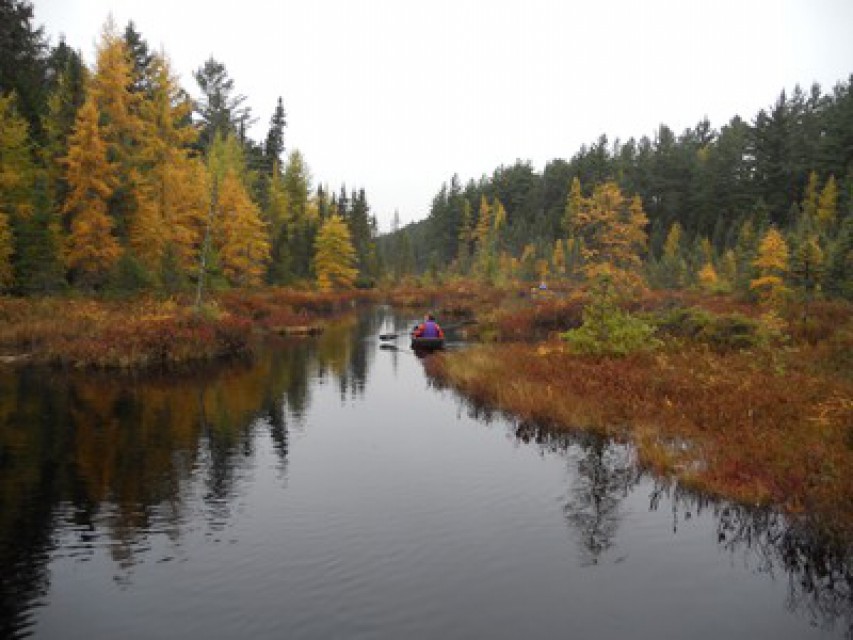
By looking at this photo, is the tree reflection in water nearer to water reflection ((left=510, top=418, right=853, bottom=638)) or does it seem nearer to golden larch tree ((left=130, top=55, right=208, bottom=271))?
water reflection ((left=510, top=418, right=853, bottom=638))

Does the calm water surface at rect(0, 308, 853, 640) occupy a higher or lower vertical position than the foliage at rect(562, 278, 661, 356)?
lower

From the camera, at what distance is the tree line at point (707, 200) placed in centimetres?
6131

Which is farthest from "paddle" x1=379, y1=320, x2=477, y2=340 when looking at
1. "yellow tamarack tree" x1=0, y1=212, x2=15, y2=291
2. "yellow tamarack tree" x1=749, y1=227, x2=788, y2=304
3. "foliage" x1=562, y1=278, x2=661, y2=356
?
"yellow tamarack tree" x1=0, y1=212, x2=15, y2=291

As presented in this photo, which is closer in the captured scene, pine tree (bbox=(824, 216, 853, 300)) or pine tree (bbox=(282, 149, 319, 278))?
pine tree (bbox=(824, 216, 853, 300))

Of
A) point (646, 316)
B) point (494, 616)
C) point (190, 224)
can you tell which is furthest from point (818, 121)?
point (494, 616)

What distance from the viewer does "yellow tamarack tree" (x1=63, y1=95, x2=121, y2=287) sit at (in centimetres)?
2973

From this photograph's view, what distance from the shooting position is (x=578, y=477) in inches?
496

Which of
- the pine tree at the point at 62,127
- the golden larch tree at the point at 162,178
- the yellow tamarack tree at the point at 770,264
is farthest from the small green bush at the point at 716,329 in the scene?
the pine tree at the point at 62,127

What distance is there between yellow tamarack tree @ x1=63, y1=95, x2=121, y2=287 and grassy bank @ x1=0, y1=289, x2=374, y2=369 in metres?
2.80

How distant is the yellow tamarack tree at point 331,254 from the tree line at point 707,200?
18324mm

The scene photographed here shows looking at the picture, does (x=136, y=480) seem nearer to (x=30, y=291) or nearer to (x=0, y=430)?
(x=0, y=430)

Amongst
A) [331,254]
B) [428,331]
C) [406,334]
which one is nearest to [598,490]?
[428,331]

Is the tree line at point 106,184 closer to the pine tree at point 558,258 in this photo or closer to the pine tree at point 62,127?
the pine tree at point 62,127

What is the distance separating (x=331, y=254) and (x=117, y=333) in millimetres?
40897
